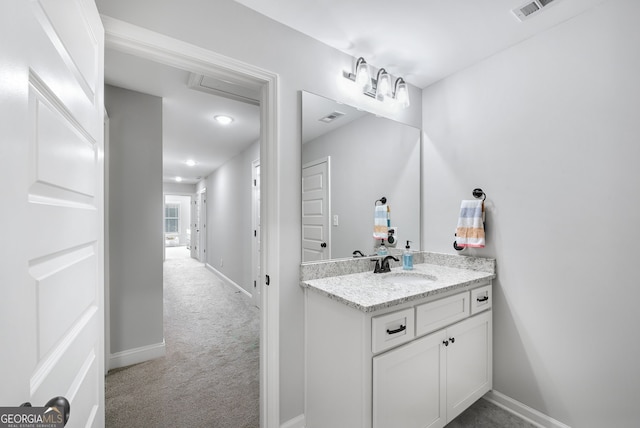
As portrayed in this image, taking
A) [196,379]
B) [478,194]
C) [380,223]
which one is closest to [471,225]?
[478,194]

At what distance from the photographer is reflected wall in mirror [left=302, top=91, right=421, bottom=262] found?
1766 millimetres

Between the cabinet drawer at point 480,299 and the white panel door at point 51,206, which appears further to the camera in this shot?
the cabinet drawer at point 480,299

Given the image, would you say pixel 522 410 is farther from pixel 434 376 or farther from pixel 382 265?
pixel 382 265

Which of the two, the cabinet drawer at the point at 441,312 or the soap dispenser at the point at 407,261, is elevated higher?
the soap dispenser at the point at 407,261

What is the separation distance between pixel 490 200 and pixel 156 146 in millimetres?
2849

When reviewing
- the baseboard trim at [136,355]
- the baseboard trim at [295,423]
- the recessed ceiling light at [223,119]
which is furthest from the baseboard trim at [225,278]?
the baseboard trim at [295,423]

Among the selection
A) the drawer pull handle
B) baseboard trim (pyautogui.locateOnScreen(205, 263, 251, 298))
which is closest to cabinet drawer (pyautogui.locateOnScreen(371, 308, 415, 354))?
the drawer pull handle

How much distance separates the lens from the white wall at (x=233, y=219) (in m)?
4.32

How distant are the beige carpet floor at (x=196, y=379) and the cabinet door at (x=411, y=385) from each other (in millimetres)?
923

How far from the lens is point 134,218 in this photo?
246 cm

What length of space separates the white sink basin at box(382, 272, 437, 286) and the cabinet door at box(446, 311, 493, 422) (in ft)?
1.10

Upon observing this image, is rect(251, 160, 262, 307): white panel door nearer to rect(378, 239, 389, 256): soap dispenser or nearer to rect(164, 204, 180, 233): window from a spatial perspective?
rect(378, 239, 389, 256): soap dispenser

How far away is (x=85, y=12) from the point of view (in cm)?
88

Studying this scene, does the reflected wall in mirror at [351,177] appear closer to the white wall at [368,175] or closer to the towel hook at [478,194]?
the white wall at [368,175]
